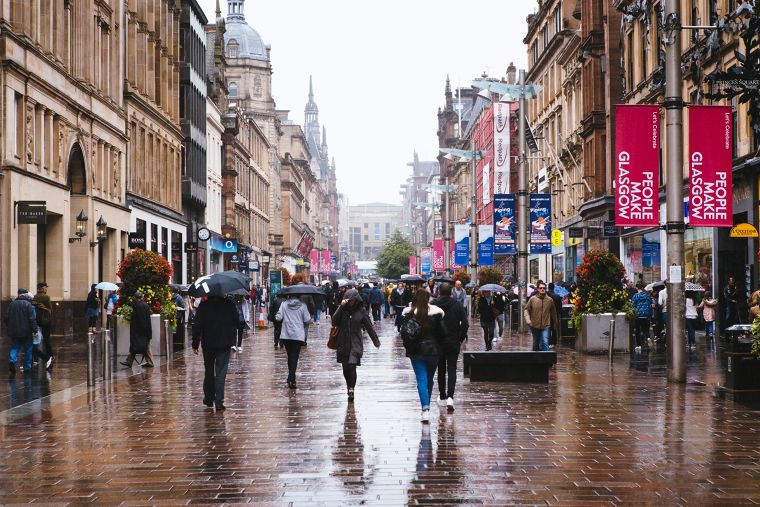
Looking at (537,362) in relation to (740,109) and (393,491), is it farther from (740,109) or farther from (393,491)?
(740,109)

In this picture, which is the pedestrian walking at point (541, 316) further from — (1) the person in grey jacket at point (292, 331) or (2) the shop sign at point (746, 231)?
(1) the person in grey jacket at point (292, 331)

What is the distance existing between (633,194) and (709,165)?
1.99 metres

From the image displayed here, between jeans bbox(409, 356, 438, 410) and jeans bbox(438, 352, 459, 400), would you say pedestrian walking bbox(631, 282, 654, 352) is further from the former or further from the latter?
jeans bbox(409, 356, 438, 410)

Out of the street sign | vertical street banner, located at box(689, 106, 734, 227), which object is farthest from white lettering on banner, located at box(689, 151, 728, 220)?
the street sign

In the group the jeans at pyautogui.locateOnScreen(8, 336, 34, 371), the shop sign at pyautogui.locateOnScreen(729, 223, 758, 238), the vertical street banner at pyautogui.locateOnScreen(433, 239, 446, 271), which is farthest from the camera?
the vertical street banner at pyautogui.locateOnScreen(433, 239, 446, 271)

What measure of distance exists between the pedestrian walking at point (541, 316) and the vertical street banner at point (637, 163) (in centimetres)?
234

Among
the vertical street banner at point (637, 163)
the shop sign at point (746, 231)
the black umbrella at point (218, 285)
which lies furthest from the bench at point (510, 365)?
the shop sign at point (746, 231)

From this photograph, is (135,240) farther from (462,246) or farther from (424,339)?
(424,339)

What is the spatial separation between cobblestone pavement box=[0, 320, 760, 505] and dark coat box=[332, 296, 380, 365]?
63cm

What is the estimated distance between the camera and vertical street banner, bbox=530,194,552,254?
3800cm

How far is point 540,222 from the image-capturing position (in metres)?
38.2

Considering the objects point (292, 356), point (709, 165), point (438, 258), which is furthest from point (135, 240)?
point (438, 258)

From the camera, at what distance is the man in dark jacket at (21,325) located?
67.1ft

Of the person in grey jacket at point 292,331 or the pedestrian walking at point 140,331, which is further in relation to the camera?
the pedestrian walking at point 140,331
